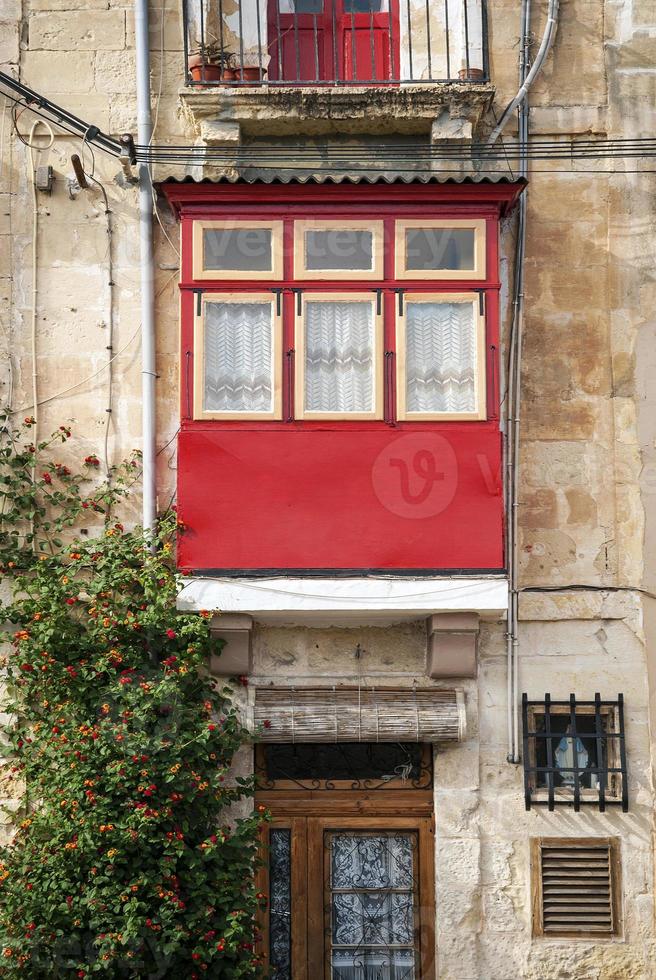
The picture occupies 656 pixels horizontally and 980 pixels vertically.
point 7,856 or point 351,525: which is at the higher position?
point 351,525

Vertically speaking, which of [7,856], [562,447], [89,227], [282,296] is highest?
[89,227]

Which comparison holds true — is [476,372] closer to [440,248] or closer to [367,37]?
[440,248]

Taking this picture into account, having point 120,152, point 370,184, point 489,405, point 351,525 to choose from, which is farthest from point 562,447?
point 120,152

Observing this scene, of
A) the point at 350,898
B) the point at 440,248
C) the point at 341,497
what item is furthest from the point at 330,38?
the point at 350,898

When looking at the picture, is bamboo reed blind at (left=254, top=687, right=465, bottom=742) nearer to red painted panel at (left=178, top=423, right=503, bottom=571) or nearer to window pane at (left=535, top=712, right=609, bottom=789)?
window pane at (left=535, top=712, right=609, bottom=789)

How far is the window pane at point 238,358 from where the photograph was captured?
8164 millimetres

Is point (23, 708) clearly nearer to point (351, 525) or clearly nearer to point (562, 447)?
point (351, 525)

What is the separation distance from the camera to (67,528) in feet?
Result: 27.9

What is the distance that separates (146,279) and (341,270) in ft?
4.48

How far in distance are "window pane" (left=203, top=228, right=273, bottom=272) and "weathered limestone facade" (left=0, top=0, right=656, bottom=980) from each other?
0.58 m

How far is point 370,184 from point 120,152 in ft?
5.92

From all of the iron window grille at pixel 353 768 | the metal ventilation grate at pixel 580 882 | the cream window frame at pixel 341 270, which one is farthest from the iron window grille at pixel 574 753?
the cream window frame at pixel 341 270

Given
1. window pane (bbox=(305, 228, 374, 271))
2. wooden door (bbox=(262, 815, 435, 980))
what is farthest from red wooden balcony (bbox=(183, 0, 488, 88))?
wooden door (bbox=(262, 815, 435, 980))

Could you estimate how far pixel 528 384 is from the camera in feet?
28.3
